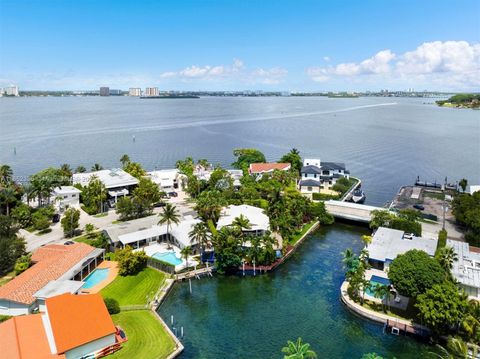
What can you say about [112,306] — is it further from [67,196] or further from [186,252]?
[67,196]

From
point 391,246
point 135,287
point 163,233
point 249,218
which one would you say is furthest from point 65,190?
point 391,246

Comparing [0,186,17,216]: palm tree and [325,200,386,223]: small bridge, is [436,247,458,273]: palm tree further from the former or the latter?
[0,186,17,216]: palm tree

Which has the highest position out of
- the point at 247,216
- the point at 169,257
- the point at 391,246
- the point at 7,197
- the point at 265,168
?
the point at 265,168

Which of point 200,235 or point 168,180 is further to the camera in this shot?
point 168,180

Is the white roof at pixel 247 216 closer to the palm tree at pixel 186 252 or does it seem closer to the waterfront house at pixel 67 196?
the palm tree at pixel 186 252

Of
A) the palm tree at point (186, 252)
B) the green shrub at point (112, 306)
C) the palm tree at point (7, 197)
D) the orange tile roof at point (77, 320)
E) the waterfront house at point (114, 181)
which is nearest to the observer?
the orange tile roof at point (77, 320)

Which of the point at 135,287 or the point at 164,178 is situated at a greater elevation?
the point at 164,178

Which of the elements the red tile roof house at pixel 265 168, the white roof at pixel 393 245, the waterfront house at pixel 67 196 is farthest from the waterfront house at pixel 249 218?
the waterfront house at pixel 67 196

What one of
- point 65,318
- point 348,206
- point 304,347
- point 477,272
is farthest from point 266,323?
point 348,206
